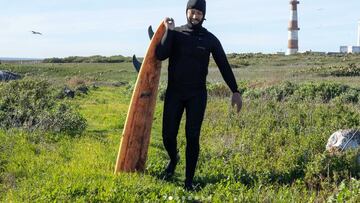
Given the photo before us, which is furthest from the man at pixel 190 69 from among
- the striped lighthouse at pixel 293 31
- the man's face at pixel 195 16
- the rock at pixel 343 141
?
the striped lighthouse at pixel 293 31

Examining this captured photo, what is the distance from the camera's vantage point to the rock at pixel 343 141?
884cm

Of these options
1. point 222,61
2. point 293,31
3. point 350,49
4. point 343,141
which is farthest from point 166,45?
point 350,49

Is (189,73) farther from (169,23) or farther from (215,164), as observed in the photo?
(215,164)

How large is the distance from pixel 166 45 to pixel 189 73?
1.46ft

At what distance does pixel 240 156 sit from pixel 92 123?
5642 millimetres

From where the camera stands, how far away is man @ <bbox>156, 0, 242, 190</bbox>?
6.41 meters

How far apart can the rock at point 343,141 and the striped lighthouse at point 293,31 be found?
71.3 meters

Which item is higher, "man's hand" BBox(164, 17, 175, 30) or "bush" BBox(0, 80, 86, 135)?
"man's hand" BBox(164, 17, 175, 30)

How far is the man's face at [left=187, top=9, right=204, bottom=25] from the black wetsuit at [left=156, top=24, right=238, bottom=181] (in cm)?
10

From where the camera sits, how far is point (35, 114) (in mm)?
10914

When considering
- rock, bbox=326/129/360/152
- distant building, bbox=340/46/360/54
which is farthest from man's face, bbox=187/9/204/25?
distant building, bbox=340/46/360/54

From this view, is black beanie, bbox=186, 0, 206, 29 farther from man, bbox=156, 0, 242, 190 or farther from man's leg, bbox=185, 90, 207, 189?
man's leg, bbox=185, 90, 207, 189

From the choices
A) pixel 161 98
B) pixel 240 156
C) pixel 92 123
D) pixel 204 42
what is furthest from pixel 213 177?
pixel 161 98

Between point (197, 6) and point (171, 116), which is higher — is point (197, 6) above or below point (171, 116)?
above
